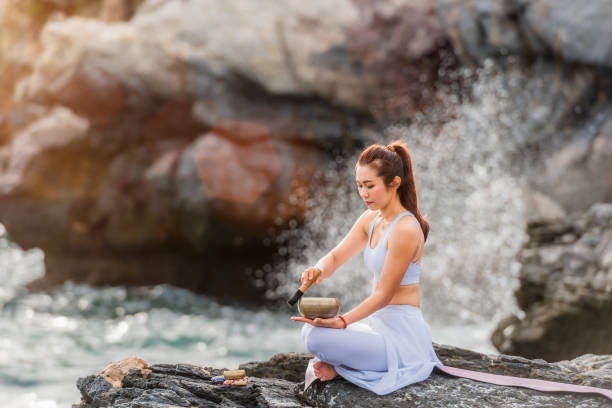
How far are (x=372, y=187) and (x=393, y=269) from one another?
16.9 inches

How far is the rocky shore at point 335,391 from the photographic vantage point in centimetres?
295

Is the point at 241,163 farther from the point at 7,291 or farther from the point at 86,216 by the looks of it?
the point at 7,291

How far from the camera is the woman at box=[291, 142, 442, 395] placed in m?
2.94

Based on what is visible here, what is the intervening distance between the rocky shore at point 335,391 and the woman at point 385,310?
0.26 feet

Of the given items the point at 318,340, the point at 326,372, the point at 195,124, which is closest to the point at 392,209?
the point at 318,340


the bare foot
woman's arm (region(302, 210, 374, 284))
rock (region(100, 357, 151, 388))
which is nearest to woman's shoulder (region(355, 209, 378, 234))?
woman's arm (region(302, 210, 374, 284))

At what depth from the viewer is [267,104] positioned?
41.3ft

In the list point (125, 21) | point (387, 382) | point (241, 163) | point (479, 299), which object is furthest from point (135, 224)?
point (387, 382)

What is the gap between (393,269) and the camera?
9.73 ft

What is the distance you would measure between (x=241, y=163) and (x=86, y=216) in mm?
Answer: 3792

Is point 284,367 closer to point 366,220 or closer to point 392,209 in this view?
point 366,220

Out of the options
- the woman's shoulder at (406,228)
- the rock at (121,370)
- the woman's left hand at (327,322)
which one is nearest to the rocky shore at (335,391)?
the rock at (121,370)

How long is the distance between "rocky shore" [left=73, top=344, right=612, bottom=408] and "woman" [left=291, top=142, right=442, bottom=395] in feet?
0.26

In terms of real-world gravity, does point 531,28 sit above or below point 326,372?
above
